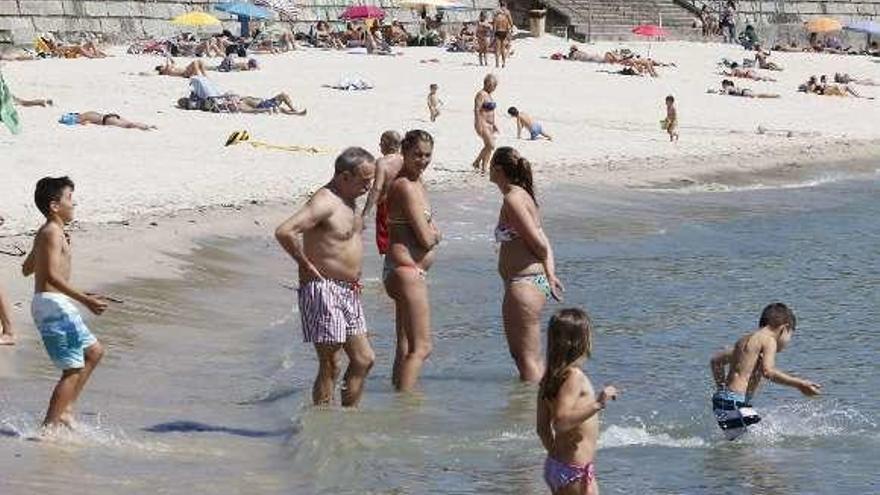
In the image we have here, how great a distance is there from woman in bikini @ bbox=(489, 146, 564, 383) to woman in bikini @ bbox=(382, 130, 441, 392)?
421mm

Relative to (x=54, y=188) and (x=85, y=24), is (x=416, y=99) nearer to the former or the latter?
(x=85, y=24)

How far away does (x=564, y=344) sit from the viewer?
257 inches

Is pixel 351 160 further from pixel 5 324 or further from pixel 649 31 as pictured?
pixel 649 31

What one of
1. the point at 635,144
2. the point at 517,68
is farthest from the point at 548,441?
the point at 517,68

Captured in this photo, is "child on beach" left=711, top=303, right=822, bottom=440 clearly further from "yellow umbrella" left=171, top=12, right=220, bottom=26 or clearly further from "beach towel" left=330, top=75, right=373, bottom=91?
"yellow umbrella" left=171, top=12, right=220, bottom=26

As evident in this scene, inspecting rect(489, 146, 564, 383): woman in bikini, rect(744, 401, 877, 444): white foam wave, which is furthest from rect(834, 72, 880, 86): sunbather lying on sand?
rect(489, 146, 564, 383): woman in bikini

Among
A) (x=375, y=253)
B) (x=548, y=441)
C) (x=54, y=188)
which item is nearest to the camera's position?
(x=548, y=441)

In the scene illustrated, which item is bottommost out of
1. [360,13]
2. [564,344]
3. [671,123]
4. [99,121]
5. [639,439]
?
[671,123]

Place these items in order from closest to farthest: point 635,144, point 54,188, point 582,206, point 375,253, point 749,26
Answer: point 54,188
point 375,253
point 582,206
point 635,144
point 749,26

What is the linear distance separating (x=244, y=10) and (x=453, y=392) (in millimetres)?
27991

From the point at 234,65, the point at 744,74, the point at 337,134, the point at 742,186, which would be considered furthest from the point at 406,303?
the point at 744,74

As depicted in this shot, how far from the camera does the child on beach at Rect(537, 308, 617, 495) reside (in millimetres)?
6516

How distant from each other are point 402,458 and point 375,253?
28.7ft

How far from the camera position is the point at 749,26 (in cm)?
5147
